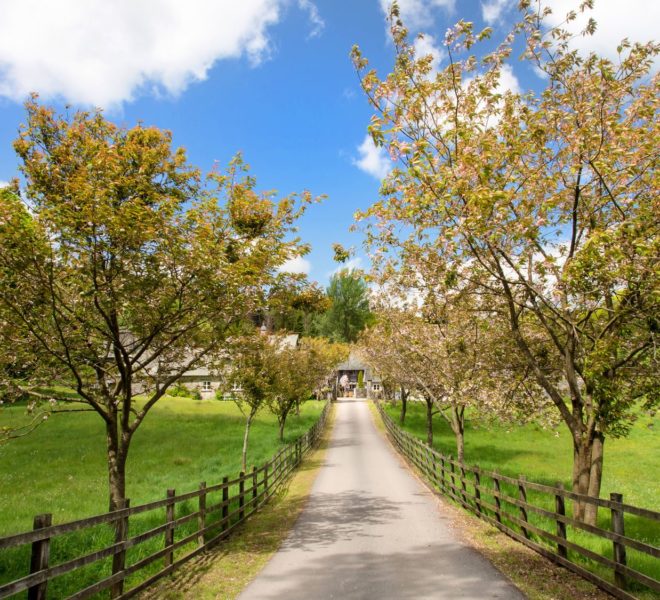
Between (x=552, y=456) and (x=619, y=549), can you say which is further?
(x=552, y=456)

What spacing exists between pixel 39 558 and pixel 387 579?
4.75 metres

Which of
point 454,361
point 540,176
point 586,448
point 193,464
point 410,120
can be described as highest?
point 410,120

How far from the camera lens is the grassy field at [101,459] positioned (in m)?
16.0

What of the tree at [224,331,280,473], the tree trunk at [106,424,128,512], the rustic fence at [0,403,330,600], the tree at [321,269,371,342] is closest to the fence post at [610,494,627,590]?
the rustic fence at [0,403,330,600]

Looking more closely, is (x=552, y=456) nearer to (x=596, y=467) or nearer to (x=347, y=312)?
(x=596, y=467)

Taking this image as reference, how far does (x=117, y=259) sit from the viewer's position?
9195mm

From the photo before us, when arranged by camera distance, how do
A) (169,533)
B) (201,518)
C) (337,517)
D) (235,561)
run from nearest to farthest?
(169,533)
(235,561)
(201,518)
(337,517)

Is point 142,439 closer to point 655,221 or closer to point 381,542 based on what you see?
point 381,542

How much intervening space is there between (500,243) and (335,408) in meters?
55.6

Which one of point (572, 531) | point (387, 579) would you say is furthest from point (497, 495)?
point (387, 579)

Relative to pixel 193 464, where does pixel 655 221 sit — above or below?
above

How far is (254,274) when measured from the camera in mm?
10070

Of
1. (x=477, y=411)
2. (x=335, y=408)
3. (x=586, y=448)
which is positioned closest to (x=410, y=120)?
(x=586, y=448)

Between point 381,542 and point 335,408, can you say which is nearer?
point 381,542
